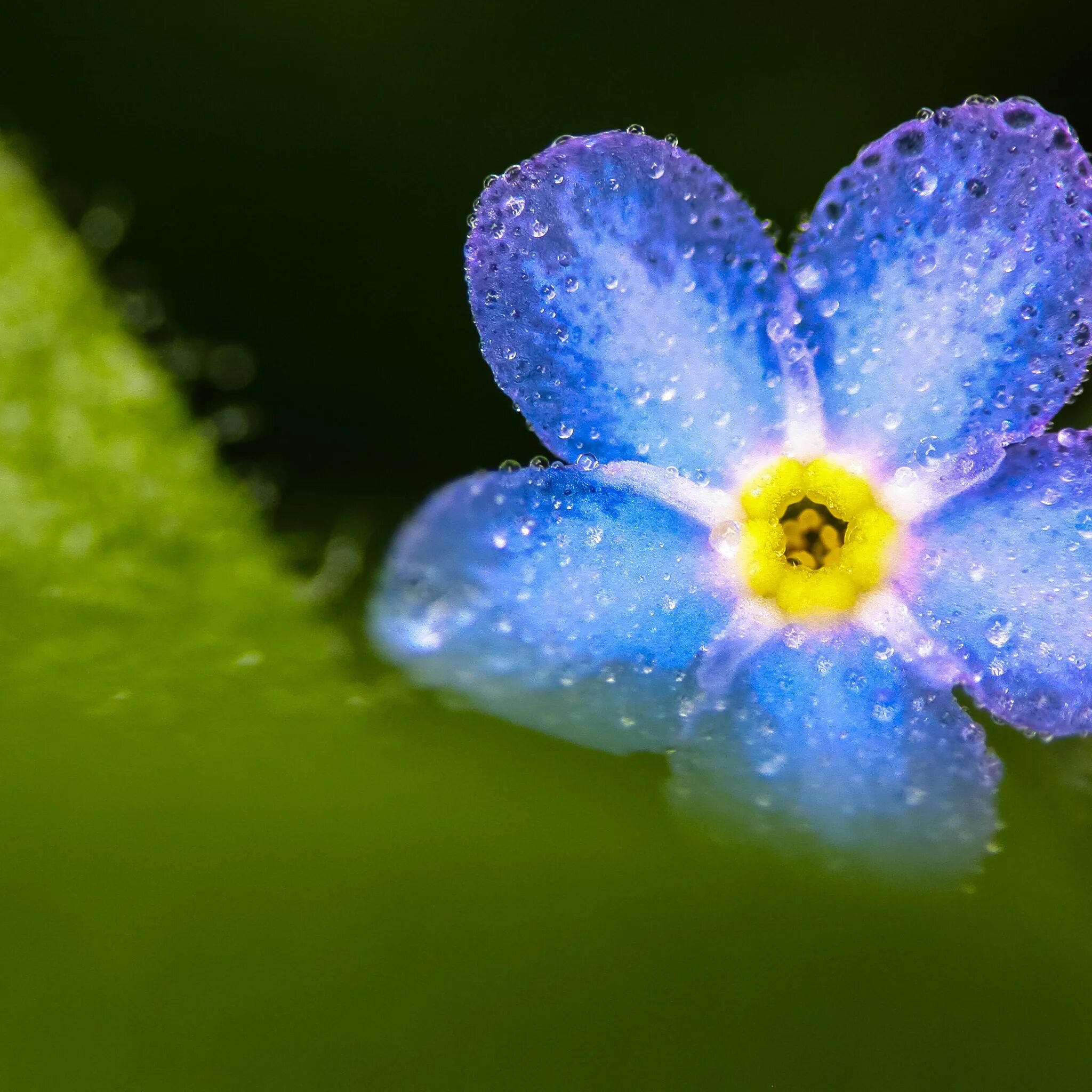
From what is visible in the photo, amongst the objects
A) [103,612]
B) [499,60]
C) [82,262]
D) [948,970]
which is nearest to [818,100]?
[499,60]

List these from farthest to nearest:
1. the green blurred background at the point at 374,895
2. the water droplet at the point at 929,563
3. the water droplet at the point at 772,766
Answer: the water droplet at the point at 929,563, the water droplet at the point at 772,766, the green blurred background at the point at 374,895

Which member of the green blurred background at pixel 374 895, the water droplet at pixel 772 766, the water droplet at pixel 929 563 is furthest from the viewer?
the water droplet at pixel 929 563

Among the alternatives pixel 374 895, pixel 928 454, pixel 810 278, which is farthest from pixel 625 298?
pixel 374 895

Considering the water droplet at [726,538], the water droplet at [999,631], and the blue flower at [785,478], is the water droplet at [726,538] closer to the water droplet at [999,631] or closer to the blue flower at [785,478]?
the blue flower at [785,478]

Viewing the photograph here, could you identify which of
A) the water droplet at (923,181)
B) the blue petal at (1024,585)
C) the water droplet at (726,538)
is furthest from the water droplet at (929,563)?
the water droplet at (923,181)

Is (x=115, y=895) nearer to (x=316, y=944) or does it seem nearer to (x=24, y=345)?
(x=316, y=944)

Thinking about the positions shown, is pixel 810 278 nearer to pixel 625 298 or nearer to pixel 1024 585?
pixel 625 298

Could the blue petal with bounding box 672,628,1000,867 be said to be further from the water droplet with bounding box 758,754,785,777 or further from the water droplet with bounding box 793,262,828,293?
A: the water droplet with bounding box 793,262,828,293
